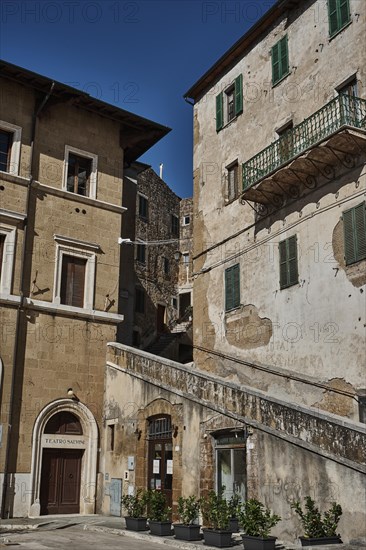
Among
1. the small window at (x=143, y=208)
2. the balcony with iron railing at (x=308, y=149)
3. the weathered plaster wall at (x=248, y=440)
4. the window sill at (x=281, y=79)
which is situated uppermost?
the small window at (x=143, y=208)

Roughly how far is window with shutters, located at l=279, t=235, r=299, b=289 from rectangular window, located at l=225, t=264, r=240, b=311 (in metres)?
2.29

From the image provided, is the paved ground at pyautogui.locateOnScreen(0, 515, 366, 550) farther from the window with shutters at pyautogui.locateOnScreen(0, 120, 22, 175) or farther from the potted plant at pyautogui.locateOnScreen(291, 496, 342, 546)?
the window with shutters at pyautogui.locateOnScreen(0, 120, 22, 175)

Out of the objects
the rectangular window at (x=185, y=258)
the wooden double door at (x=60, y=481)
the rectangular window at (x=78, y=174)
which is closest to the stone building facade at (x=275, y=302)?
the wooden double door at (x=60, y=481)

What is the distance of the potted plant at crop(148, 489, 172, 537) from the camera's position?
1398 cm

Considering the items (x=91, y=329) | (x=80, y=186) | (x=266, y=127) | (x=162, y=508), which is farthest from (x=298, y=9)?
(x=162, y=508)

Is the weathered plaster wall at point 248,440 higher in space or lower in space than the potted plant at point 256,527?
higher

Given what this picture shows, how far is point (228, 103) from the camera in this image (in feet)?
74.2

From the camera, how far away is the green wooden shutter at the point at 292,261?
17.7m

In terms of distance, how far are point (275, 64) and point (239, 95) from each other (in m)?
1.95

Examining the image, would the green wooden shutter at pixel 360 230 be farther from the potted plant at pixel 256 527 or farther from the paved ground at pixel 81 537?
the paved ground at pixel 81 537

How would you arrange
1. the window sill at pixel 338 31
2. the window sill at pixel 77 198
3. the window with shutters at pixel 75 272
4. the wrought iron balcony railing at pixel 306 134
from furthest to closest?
1. the window sill at pixel 77 198
2. the window with shutters at pixel 75 272
3. the window sill at pixel 338 31
4. the wrought iron balcony railing at pixel 306 134

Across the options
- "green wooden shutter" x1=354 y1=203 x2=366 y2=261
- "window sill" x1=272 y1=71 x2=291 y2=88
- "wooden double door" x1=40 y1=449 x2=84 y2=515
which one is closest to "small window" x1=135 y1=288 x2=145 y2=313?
"wooden double door" x1=40 y1=449 x2=84 y2=515

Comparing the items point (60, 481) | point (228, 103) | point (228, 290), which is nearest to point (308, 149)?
point (228, 290)

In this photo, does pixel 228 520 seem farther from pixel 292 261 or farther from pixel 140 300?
pixel 140 300
